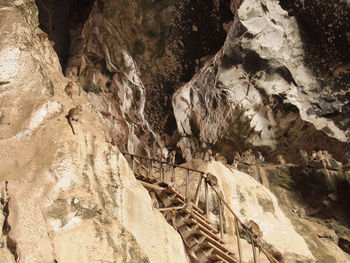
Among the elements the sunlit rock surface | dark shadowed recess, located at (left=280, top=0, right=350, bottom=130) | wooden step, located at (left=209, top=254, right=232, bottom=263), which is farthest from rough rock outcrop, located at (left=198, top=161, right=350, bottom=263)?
dark shadowed recess, located at (left=280, top=0, right=350, bottom=130)

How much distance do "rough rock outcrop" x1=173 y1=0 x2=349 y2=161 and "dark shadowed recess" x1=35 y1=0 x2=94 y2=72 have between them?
7.32 metres

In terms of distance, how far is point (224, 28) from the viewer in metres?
16.5

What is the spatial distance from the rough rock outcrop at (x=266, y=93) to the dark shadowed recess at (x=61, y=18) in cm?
732

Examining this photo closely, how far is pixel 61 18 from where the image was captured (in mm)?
15906

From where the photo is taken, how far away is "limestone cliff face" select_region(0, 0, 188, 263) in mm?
4574

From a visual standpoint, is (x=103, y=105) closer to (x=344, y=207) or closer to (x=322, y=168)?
(x=322, y=168)

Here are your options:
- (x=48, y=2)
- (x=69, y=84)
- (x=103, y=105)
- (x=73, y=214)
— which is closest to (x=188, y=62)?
(x=103, y=105)

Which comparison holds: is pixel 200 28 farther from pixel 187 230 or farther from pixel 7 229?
pixel 7 229

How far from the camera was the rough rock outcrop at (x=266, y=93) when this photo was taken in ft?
45.6

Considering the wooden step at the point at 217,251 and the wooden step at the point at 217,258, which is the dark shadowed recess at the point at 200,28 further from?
the wooden step at the point at 217,258

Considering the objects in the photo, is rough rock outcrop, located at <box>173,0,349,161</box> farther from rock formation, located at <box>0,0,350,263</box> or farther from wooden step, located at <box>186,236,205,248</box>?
wooden step, located at <box>186,236,205,248</box>

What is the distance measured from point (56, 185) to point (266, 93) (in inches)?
454

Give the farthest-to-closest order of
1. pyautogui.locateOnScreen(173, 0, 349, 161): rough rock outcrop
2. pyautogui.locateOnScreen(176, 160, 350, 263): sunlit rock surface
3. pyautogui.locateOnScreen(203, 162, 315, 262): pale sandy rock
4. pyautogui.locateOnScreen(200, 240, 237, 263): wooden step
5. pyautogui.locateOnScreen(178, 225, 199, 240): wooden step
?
pyautogui.locateOnScreen(173, 0, 349, 161): rough rock outcrop < pyautogui.locateOnScreen(203, 162, 315, 262): pale sandy rock < pyautogui.locateOnScreen(176, 160, 350, 263): sunlit rock surface < pyautogui.locateOnScreen(178, 225, 199, 240): wooden step < pyautogui.locateOnScreen(200, 240, 237, 263): wooden step

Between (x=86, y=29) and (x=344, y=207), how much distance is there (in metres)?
14.9
